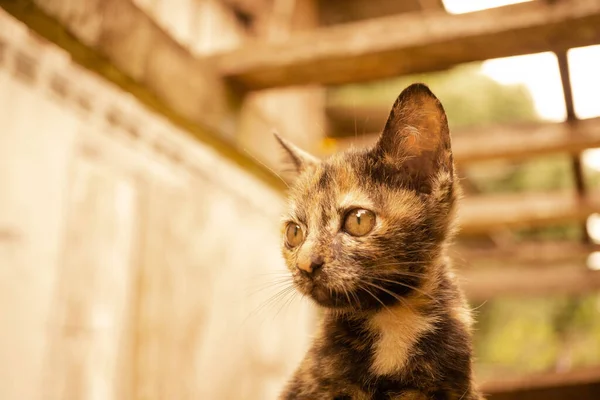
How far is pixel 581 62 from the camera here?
2.61 metres

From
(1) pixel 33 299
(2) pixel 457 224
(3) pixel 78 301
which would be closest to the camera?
(2) pixel 457 224

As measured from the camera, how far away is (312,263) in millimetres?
1298

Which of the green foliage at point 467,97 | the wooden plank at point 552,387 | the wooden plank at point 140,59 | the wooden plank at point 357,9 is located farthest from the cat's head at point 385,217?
the wooden plank at point 357,9

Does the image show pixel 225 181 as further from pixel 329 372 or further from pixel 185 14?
pixel 329 372

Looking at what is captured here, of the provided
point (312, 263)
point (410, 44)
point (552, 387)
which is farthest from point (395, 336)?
point (410, 44)

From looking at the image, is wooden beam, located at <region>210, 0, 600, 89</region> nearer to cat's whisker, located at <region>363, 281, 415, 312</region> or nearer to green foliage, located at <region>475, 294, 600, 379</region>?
cat's whisker, located at <region>363, 281, 415, 312</region>

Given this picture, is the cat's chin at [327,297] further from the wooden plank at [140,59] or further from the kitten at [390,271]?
the wooden plank at [140,59]

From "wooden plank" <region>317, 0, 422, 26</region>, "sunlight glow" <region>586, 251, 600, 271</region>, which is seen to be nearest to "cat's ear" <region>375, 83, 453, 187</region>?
"wooden plank" <region>317, 0, 422, 26</region>

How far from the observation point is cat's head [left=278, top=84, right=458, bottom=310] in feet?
4.28

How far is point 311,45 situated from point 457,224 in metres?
1.41

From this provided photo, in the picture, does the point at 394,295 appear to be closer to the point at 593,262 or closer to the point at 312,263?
the point at 312,263

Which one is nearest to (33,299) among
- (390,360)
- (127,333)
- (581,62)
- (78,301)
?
(78,301)

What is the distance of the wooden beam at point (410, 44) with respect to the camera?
2186mm

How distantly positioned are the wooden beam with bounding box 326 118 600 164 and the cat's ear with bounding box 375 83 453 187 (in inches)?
70.4
